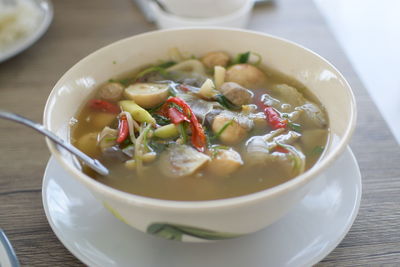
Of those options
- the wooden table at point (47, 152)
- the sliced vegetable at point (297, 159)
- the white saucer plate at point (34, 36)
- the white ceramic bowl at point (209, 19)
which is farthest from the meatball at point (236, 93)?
the white saucer plate at point (34, 36)

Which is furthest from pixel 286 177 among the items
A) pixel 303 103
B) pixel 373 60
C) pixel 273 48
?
pixel 373 60

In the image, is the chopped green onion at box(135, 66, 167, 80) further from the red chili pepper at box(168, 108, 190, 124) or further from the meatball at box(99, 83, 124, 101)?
the red chili pepper at box(168, 108, 190, 124)

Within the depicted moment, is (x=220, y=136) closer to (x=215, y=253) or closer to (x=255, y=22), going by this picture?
(x=215, y=253)

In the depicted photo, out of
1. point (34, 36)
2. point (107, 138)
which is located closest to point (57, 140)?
point (107, 138)

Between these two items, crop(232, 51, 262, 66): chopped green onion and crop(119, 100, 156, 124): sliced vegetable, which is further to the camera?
crop(232, 51, 262, 66): chopped green onion

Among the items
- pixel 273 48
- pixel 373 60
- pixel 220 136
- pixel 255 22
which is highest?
pixel 273 48

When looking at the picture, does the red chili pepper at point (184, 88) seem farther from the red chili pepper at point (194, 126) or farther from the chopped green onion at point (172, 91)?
the red chili pepper at point (194, 126)

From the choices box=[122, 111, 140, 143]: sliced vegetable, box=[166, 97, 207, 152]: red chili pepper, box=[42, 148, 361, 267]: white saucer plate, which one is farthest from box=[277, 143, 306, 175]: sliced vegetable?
box=[122, 111, 140, 143]: sliced vegetable
